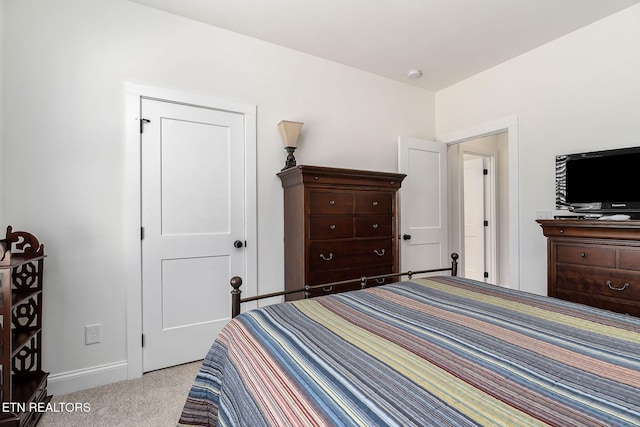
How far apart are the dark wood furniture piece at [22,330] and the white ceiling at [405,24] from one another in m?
1.89

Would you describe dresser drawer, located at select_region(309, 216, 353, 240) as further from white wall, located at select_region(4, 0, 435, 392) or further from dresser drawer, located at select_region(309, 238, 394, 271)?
white wall, located at select_region(4, 0, 435, 392)

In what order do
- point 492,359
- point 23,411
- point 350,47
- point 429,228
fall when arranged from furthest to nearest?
point 429,228 < point 350,47 < point 23,411 < point 492,359

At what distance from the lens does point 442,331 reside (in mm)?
1086

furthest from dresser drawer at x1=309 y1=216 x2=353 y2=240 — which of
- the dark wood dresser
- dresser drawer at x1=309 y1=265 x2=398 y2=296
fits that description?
dresser drawer at x1=309 y1=265 x2=398 y2=296

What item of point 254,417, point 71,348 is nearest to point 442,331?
point 254,417

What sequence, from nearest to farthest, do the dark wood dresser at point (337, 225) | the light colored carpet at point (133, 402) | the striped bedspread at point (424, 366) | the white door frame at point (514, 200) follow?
the striped bedspread at point (424, 366)
the light colored carpet at point (133, 402)
the dark wood dresser at point (337, 225)
the white door frame at point (514, 200)

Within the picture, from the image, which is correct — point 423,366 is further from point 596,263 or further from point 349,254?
point 596,263

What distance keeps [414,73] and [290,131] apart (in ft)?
5.33

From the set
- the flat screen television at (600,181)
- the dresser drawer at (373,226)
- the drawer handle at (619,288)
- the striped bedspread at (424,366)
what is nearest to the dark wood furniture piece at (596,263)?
the drawer handle at (619,288)

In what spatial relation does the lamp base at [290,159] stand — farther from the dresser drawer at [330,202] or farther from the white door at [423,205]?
the white door at [423,205]

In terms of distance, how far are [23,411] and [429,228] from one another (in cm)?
354

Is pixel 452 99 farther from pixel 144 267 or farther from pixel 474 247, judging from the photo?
pixel 144 267

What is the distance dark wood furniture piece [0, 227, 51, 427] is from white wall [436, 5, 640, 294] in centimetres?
375

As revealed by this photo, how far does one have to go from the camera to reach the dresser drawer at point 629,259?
1929 millimetres
